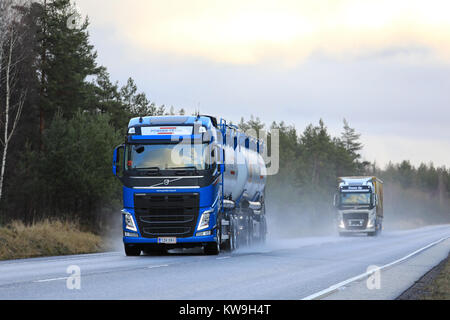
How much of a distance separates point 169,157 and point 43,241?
263 inches

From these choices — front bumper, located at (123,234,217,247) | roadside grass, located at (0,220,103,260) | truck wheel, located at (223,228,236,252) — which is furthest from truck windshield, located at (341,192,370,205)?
front bumper, located at (123,234,217,247)

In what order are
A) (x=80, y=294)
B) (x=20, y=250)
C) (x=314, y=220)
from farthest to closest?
(x=314, y=220) → (x=20, y=250) → (x=80, y=294)

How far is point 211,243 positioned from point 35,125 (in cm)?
3366

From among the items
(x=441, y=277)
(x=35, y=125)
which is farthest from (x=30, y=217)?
(x=441, y=277)

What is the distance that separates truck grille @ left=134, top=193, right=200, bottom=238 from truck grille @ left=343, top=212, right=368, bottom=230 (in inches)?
1351

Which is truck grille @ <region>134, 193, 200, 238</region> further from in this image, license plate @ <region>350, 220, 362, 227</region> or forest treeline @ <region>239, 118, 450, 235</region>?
forest treeline @ <region>239, 118, 450, 235</region>

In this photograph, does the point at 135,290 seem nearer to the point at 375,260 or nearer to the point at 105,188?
the point at 375,260

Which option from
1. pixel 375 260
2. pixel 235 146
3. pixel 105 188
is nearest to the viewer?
pixel 375 260

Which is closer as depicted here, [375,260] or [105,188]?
[375,260]

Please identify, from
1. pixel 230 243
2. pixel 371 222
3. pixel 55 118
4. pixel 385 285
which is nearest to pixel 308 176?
pixel 371 222

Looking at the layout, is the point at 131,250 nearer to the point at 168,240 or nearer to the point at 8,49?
the point at 168,240

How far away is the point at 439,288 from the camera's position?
14562 millimetres
